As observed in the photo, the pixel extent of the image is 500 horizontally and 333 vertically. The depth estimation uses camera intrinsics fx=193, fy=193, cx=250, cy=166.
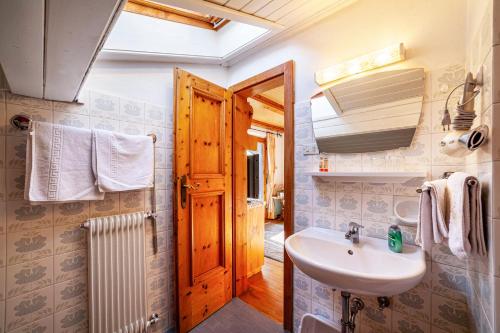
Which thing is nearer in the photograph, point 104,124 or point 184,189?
point 104,124

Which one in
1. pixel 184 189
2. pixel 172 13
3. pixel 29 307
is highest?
pixel 172 13

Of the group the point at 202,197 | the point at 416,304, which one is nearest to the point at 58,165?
the point at 202,197

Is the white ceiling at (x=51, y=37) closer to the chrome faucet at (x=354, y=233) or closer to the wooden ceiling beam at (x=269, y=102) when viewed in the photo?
the chrome faucet at (x=354, y=233)

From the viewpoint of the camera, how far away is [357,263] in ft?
3.50

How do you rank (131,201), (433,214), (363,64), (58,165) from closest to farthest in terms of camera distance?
(433,214)
(58,165)
(363,64)
(131,201)

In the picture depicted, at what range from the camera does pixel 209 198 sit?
5.56 feet

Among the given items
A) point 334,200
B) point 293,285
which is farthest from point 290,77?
point 293,285

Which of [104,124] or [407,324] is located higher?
[104,124]

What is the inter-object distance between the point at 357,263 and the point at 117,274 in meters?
1.46

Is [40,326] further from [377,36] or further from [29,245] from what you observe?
[377,36]

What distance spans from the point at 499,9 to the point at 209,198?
1718 millimetres

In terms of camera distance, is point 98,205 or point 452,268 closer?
point 452,268

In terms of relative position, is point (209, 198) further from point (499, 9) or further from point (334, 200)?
point (499, 9)

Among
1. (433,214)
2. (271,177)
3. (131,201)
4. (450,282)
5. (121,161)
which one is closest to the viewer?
(433,214)
